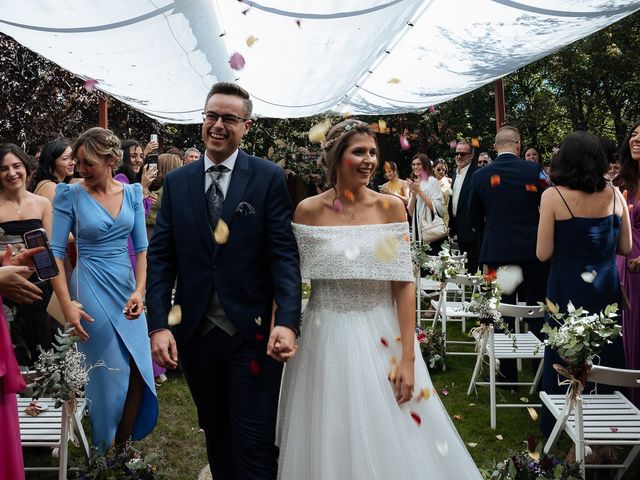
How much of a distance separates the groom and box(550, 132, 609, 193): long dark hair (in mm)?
2267

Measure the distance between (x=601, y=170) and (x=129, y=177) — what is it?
4.17 m

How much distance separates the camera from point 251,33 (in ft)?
19.9

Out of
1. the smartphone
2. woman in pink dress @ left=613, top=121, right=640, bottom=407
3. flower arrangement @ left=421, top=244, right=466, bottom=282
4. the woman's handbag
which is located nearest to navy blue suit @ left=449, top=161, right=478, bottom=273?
the woman's handbag

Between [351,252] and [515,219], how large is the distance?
343 cm

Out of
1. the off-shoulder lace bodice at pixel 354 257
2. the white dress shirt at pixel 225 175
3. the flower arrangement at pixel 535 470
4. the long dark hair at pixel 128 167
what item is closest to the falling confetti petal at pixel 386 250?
the off-shoulder lace bodice at pixel 354 257

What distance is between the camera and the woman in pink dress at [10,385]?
250 centimetres

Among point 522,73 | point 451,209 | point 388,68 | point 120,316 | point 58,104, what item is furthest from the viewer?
point 522,73

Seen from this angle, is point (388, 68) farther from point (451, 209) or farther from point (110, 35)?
point (110, 35)

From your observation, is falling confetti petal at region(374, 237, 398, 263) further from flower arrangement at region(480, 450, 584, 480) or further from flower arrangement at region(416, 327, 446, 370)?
flower arrangement at region(416, 327, 446, 370)

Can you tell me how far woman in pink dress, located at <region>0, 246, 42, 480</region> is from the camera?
2500 millimetres

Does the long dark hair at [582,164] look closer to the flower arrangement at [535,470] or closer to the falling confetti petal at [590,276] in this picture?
the falling confetti petal at [590,276]

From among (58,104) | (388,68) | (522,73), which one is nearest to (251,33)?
(388,68)

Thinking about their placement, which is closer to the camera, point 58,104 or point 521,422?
point 521,422

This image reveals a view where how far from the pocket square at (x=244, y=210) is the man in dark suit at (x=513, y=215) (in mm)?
3787
